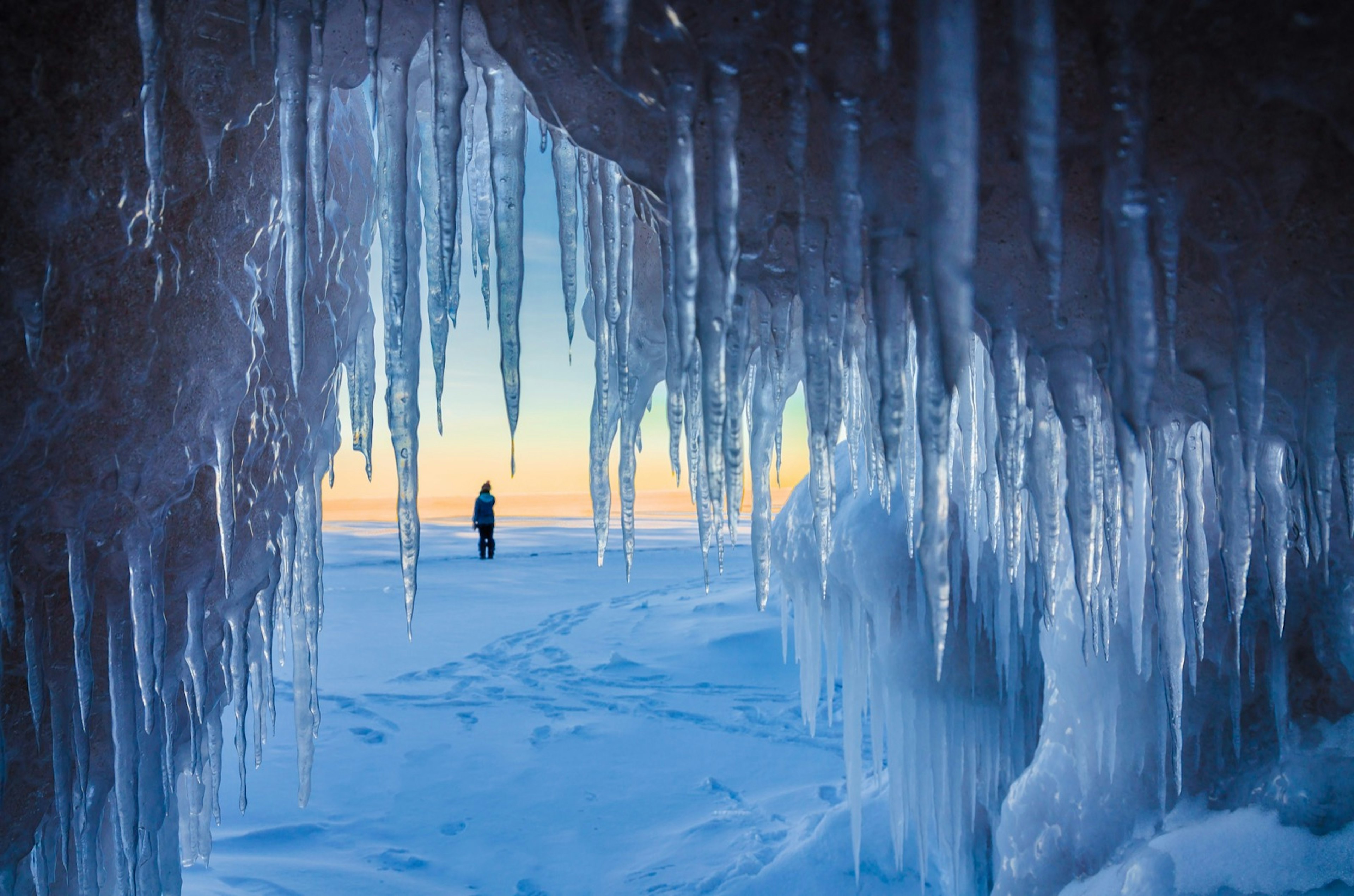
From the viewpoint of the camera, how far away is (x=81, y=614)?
2.23 meters

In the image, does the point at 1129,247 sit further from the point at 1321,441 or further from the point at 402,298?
the point at 402,298

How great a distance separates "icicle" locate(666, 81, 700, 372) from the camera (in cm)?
166

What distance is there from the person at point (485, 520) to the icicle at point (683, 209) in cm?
1522

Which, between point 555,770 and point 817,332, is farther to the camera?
point 555,770

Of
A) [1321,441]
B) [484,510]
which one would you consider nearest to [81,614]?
[1321,441]

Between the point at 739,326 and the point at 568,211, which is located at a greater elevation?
the point at 568,211

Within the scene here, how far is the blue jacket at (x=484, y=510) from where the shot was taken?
16922 millimetres

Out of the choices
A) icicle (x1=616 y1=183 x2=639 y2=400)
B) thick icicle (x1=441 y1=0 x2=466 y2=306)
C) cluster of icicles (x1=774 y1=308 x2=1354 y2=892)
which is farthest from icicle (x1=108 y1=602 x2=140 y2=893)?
cluster of icicles (x1=774 y1=308 x2=1354 y2=892)

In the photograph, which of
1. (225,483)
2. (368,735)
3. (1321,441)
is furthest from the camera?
(368,735)

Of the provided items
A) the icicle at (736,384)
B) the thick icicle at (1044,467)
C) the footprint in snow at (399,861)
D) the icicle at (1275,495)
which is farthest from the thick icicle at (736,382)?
the footprint in snow at (399,861)

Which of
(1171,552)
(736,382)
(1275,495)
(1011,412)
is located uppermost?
(736,382)

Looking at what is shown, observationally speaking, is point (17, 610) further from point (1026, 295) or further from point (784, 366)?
point (1026, 295)

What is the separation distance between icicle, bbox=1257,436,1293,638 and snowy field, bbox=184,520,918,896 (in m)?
3.17

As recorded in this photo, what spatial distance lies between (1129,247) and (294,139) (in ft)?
6.11
